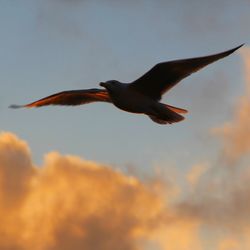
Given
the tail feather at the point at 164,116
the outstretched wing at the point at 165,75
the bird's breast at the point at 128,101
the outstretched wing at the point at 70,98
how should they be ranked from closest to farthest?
the outstretched wing at the point at 165,75
the bird's breast at the point at 128,101
the tail feather at the point at 164,116
the outstretched wing at the point at 70,98

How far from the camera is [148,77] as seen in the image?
18625 millimetres

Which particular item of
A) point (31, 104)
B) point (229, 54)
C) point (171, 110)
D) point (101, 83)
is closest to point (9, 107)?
point (31, 104)

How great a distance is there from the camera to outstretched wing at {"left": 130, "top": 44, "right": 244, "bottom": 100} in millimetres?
18031

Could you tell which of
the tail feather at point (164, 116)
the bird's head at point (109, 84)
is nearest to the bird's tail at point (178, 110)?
the tail feather at point (164, 116)

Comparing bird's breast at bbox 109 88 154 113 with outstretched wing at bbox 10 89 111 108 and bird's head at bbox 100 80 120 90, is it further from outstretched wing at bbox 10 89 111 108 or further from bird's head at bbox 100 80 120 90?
outstretched wing at bbox 10 89 111 108

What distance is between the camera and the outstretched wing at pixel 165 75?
1803cm

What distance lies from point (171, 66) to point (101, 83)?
1775 millimetres

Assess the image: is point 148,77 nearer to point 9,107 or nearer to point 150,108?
point 150,108

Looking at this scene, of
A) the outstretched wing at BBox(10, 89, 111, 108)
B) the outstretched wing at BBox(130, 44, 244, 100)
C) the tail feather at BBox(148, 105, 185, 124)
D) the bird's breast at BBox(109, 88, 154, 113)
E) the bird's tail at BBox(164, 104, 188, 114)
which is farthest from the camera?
the outstretched wing at BBox(10, 89, 111, 108)

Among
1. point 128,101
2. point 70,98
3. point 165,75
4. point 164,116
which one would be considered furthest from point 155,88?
point 70,98

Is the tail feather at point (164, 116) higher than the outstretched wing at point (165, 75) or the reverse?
the reverse

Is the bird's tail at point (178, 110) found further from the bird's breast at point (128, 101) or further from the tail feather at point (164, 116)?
the bird's breast at point (128, 101)

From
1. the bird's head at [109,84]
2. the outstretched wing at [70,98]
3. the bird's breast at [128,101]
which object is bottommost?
the bird's breast at [128,101]

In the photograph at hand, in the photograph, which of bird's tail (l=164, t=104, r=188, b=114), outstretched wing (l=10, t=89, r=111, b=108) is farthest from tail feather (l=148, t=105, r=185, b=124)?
outstretched wing (l=10, t=89, r=111, b=108)
